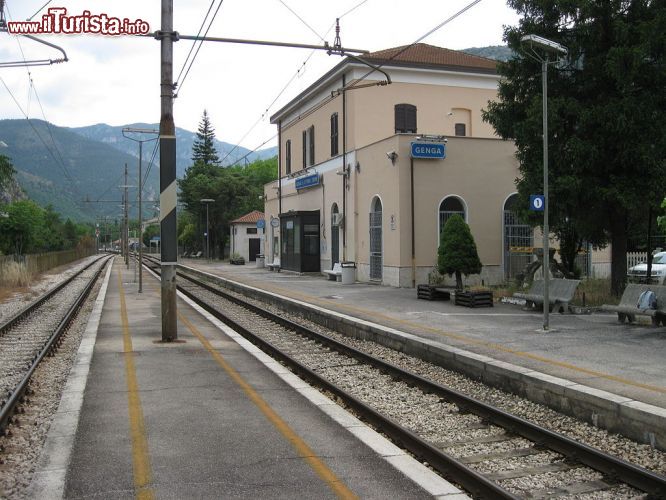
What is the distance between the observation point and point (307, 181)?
34.7 metres

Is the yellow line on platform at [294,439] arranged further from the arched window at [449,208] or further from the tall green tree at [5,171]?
Result: the tall green tree at [5,171]

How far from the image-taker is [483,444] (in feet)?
20.4

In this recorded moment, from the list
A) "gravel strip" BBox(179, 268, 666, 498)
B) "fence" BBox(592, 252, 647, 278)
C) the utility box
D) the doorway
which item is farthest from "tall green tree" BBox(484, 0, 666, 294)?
the utility box

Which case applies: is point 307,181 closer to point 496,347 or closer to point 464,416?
point 496,347

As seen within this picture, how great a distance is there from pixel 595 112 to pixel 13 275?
25001mm

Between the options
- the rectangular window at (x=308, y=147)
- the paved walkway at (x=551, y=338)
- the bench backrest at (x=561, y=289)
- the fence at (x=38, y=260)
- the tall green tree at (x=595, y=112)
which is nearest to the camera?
the paved walkway at (x=551, y=338)

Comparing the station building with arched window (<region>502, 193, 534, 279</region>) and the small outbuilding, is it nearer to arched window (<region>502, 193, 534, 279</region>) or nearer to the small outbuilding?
arched window (<region>502, 193, 534, 279</region>)

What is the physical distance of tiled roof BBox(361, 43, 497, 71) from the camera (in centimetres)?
2920

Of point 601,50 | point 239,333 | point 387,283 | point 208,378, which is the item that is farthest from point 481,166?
point 208,378

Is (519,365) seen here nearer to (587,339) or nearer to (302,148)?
(587,339)

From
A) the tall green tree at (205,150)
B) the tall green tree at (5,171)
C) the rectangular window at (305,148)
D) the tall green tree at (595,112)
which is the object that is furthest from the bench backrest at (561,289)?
the tall green tree at (205,150)

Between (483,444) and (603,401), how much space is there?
4.44 ft

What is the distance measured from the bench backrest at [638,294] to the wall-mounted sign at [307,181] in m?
21.8

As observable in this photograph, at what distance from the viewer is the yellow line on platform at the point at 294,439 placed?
15.6 feet
